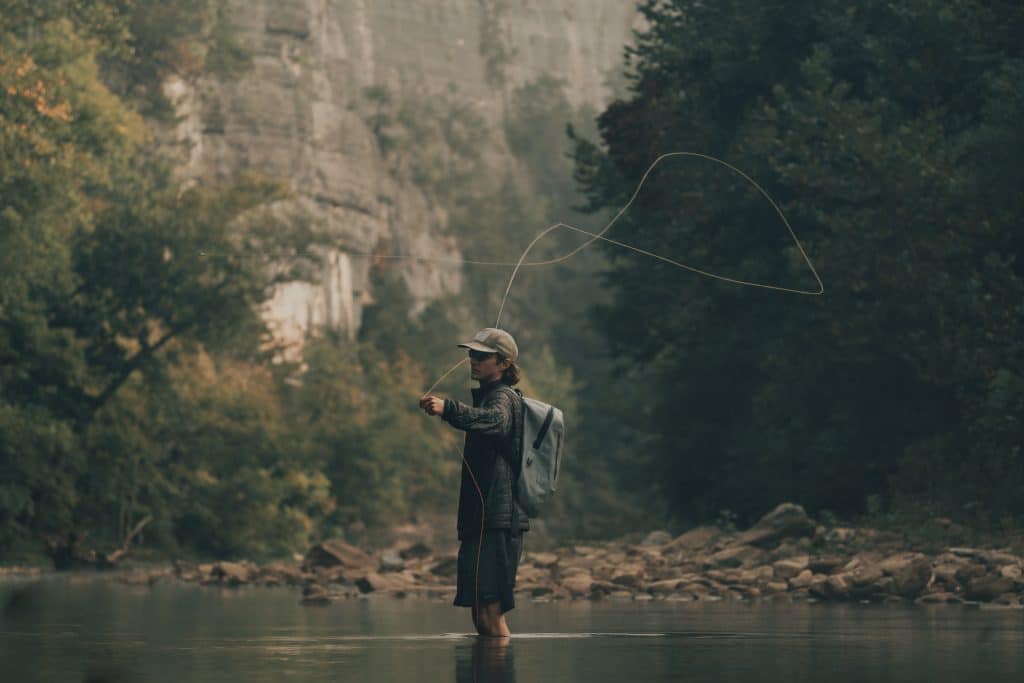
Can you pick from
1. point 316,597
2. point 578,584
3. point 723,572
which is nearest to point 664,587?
point 578,584

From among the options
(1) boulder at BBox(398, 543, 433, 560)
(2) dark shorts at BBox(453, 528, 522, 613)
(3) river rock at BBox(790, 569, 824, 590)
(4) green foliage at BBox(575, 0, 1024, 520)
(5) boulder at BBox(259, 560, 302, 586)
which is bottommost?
(2) dark shorts at BBox(453, 528, 522, 613)

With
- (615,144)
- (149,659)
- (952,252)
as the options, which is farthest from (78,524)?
(149,659)

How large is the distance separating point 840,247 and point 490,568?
793 inches

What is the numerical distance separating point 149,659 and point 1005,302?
1837 centimetres

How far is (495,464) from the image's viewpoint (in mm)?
13500

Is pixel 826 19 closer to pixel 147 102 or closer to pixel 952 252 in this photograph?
pixel 952 252

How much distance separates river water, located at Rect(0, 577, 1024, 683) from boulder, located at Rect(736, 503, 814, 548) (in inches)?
282

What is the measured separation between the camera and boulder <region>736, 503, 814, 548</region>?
92.7ft

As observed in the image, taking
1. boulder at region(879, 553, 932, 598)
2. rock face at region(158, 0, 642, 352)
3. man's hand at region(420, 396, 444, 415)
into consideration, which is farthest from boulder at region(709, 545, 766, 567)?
rock face at region(158, 0, 642, 352)

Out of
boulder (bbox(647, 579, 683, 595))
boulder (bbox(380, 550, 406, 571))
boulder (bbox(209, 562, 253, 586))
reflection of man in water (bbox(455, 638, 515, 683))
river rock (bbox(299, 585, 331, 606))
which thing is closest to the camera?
reflection of man in water (bbox(455, 638, 515, 683))

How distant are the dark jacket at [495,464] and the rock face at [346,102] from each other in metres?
58.8

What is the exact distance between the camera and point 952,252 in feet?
97.9

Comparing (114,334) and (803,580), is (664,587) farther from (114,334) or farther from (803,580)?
(114,334)

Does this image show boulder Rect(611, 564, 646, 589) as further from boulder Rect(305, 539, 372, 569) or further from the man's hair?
the man's hair
